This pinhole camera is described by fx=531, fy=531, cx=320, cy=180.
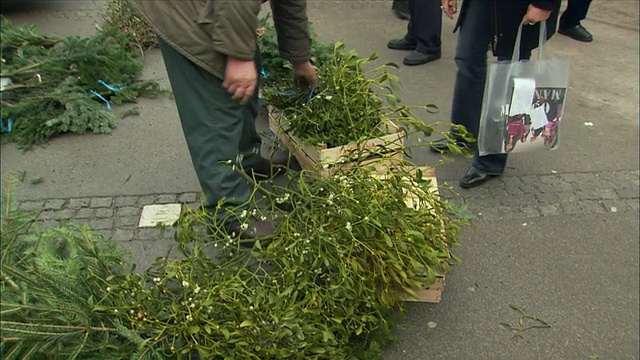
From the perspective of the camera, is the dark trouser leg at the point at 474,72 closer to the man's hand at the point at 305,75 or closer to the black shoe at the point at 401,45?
the man's hand at the point at 305,75

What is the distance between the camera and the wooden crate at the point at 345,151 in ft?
8.51

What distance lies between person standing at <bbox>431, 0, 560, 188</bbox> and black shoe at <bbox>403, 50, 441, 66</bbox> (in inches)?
69.5

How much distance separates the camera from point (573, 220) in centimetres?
321

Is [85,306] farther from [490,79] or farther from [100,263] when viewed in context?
[490,79]

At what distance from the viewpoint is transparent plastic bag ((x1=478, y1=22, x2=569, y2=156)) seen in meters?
2.89

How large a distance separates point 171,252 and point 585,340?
2.14m

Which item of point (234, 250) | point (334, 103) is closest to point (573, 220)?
point (334, 103)

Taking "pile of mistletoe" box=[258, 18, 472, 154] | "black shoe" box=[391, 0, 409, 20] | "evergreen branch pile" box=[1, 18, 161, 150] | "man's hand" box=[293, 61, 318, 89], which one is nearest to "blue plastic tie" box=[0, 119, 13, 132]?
"evergreen branch pile" box=[1, 18, 161, 150]

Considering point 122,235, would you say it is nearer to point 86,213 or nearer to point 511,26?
point 86,213

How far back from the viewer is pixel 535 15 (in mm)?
2768

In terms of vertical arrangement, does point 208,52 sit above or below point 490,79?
above

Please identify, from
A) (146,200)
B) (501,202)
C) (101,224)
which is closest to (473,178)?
(501,202)

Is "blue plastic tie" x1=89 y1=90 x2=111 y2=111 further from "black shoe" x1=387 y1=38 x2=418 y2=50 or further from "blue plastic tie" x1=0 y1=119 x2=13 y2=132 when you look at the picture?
"black shoe" x1=387 y1=38 x2=418 y2=50

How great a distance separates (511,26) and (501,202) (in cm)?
107
